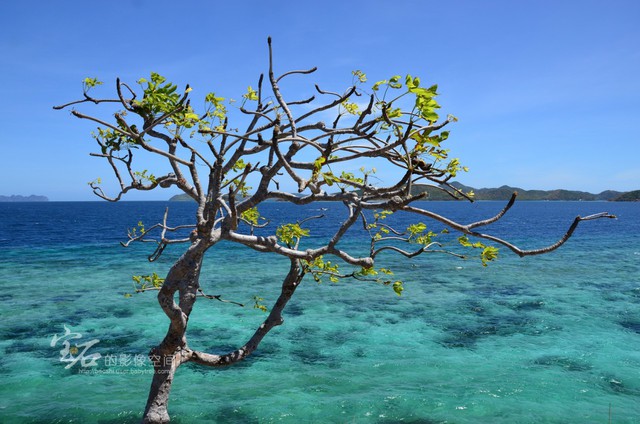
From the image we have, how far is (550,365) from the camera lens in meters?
15.0

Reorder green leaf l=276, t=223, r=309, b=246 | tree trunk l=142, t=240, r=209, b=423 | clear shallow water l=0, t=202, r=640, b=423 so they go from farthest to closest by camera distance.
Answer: clear shallow water l=0, t=202, r=640, b=423
green leaf l=276, t=223, r=309, b=246
tree trunk l=142, t=240, r=209, b=423

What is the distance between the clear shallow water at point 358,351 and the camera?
38.9 ft

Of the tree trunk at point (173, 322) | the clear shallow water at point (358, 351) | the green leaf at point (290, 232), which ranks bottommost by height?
the clear shallow water at point (358, 351)

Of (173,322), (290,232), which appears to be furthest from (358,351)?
(173,322)

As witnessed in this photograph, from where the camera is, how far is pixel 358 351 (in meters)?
16.5

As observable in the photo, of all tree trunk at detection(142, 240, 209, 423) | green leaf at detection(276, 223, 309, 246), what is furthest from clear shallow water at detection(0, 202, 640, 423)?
green leaf at detection(276, 223, 309, 246)

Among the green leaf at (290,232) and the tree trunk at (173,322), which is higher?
the green leaf at (290,232)

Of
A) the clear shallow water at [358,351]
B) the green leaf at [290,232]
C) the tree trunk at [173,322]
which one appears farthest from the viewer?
the clear shallow water at [358,351]

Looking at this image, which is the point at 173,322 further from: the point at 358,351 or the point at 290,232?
the point at 358,351

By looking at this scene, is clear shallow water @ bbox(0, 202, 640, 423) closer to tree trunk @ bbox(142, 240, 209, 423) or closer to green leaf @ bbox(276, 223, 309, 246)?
tree trunk @ bbox(142, 240, 209, 423)

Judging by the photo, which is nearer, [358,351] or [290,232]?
[290,232]

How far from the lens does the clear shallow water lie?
1184 centimetres

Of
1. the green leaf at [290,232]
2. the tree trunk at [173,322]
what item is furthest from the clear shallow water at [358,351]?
the green leaf at [290,232]

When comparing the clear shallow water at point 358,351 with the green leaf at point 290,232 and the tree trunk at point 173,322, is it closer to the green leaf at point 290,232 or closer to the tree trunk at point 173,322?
the tree trunk at point 173,322
